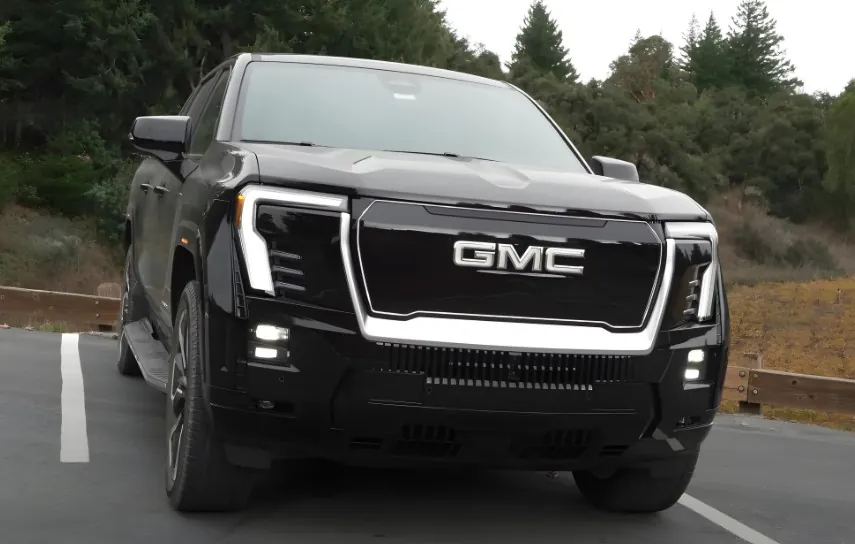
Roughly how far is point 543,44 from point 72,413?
313ft

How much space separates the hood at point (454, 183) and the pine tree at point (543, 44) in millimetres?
95341

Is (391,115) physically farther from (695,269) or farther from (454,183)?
(695,269)

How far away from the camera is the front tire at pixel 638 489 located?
15.3ft

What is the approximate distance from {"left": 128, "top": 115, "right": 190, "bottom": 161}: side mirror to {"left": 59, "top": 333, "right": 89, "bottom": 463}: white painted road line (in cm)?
154

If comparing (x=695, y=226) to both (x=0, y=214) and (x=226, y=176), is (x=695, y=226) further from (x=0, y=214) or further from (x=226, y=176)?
(x=0, y=214)

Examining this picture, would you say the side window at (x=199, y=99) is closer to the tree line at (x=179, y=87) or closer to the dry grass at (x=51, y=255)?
the dry grass at (x=51, y=255)

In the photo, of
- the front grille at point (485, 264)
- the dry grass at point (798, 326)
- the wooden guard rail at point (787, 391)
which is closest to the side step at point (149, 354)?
the front grille at point (485, 264)

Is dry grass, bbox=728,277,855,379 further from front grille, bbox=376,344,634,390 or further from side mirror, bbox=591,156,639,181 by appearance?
front grille, bbox=376,344,634,390

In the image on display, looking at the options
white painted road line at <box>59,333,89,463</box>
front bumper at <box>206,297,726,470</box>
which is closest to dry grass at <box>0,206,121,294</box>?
white painted road line at <box>59,333,89,463</box>

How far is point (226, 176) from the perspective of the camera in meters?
4.06

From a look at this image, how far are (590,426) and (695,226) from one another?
32.8 inches

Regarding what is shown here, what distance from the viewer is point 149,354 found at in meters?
5.84

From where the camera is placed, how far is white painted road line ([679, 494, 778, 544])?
4824 mm

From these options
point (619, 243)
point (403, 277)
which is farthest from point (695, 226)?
point (403, 277)
